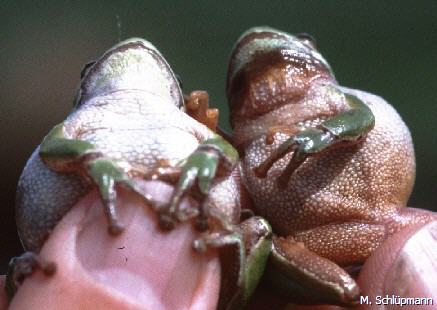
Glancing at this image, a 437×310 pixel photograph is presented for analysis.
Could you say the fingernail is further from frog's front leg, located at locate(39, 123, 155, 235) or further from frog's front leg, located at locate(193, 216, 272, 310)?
frog's front leg, located at locate(39, 123, 155, 235)

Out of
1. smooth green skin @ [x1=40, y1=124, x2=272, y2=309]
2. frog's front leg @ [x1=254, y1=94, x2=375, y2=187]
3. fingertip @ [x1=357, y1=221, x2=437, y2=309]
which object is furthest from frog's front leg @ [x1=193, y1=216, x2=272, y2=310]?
fingertip @ [x1=357, y1=221, x2=437, y2=309]

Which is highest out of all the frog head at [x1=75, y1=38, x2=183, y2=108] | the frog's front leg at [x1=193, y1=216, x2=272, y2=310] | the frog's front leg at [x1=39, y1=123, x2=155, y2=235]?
the frog head at [x1=75, y1=38, x2=183, y2=108]

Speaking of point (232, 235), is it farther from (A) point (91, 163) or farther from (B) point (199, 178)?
(A) point (91, 163)

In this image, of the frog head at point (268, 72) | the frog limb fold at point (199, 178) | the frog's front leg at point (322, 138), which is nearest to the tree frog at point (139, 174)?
the frog limb fold at point (199, 178)

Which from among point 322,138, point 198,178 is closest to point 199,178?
point 198,178

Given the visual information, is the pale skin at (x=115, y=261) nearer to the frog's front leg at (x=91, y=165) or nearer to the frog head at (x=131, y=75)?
the frog's front leg at (x=91, y=165)

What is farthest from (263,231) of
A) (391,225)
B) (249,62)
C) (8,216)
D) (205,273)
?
(8,216)
